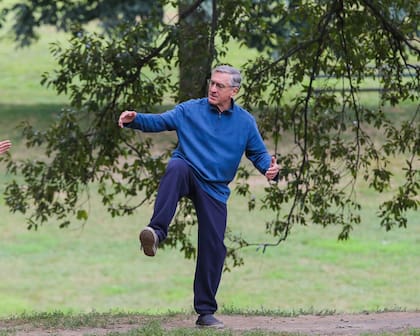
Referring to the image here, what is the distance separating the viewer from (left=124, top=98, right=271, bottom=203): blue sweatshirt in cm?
796

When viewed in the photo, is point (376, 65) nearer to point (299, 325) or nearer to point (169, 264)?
point (299, 325)

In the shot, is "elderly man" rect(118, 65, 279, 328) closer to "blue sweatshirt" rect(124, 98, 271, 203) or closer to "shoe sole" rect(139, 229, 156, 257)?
"blue sweatshirt" rect(124, 98, 271, 203)

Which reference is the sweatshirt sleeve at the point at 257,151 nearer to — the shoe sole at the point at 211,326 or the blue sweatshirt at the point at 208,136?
the blue sweatshirt at the point at 208,136

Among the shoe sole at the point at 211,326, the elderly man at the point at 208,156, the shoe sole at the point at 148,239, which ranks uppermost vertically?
the elderly man at the point at 208,156

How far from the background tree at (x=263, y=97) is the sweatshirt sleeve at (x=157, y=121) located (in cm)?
479

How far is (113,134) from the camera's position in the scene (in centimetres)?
1335

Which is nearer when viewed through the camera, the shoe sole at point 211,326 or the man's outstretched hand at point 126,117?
the man's outstretched hand at point 126,117

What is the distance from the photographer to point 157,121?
26.4 feet

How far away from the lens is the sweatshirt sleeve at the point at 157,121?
8023mm

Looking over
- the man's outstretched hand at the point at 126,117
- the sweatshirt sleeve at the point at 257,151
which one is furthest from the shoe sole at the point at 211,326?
the man's outstretched hand at the point at 126,117

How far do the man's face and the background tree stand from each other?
15.2 ft

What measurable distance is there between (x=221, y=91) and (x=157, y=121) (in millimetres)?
475

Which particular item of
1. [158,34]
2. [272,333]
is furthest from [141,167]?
[272,333]

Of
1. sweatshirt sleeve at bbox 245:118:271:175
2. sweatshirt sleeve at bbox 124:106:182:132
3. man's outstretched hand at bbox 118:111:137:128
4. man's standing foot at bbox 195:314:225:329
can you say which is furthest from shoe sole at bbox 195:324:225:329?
man's outstretched hand at bbox 118:111:137:128
